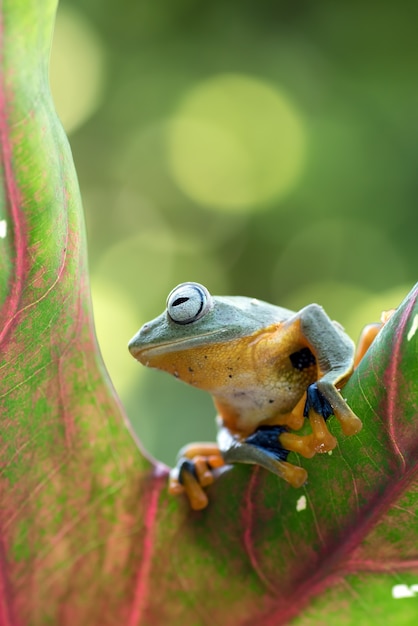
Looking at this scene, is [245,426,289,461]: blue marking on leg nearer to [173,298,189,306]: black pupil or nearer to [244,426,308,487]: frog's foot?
[244,426,308,487]: frog's foot

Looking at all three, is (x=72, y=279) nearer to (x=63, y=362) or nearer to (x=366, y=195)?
(x=63, y=362)

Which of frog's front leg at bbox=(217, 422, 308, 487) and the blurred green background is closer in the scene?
frog's front leg at bbox=(217, 422, 308, 487)

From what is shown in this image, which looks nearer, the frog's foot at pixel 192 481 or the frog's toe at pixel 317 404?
the frog's toe at pixel 317 404

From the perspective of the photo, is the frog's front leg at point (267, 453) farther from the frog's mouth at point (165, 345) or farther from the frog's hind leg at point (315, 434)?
the frog's mouth at point (165, 345)

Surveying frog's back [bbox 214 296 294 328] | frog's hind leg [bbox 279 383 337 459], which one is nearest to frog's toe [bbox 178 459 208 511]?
frog's hind leg [bbox 279 383 337 459]

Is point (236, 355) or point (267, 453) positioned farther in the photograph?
point (236, 355)

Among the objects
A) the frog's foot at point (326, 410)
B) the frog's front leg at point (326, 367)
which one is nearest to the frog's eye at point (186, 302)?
the frog's front leg at point (326, 367)

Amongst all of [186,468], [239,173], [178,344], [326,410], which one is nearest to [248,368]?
[178,344]

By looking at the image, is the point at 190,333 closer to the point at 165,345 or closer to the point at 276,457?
the point at 165,345
